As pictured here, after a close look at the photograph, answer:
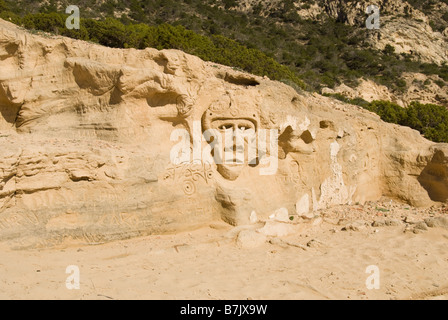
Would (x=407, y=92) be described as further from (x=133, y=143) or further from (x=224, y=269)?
(x=224, y=269)

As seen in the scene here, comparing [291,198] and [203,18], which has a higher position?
[203,18]

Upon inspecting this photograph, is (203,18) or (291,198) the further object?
(203,18)

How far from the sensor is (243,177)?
8.05 metres

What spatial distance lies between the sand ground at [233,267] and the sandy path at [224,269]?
0.5 inches

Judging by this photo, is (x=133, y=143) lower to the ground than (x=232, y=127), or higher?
lower

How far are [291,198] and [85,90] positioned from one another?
5086 mm

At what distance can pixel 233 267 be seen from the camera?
5656 mm

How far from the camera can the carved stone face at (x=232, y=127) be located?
25.5ft

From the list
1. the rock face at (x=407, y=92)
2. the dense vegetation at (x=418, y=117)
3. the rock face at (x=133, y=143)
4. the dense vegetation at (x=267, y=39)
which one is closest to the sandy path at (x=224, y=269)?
the rock face at (x=133, y=143)

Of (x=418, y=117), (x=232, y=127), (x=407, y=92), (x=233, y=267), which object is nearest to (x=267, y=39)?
(x=407, y=92)

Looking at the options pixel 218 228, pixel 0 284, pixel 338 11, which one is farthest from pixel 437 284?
pixel 338 11

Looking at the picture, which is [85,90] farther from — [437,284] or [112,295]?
[437,284]

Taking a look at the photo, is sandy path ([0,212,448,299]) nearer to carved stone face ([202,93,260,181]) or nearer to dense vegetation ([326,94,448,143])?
carved stone face ([202,93,260,181])

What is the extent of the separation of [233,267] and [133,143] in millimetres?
2819
